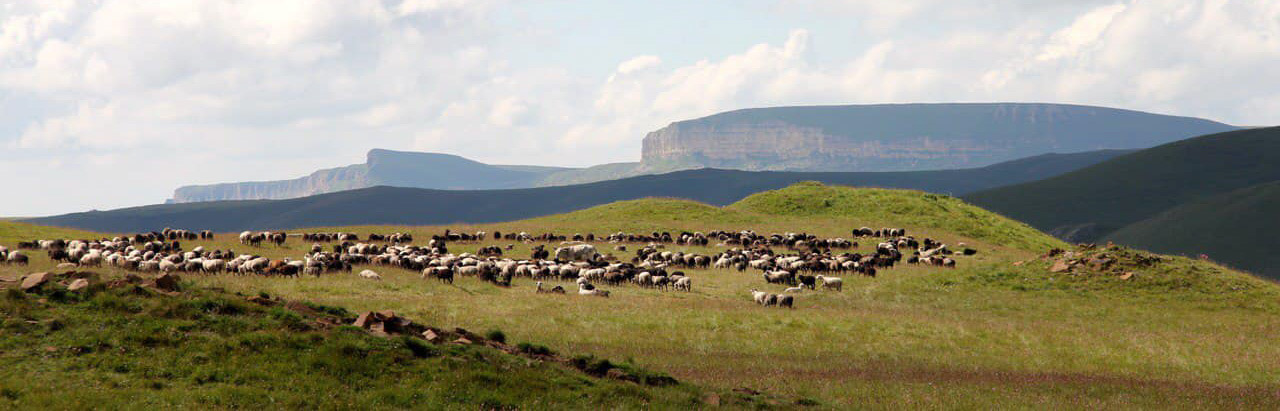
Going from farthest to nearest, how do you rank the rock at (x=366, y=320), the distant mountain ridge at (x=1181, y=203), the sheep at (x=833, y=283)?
1. the distant mountain ridge at (x=1181, y=203)
2. the sheep at (x=833, y=283)
3. the rock at (x=366, y=320)

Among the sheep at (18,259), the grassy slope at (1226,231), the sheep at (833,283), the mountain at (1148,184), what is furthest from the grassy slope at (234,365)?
the mountain at (1148,184)

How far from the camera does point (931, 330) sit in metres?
28.9

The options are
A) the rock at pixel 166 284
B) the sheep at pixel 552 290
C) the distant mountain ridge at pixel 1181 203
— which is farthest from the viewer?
the distant mountain ridge at pixel 1181 203

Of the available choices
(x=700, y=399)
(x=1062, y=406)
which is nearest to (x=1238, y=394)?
(x=1062, y=406)

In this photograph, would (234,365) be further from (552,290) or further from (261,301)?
(552,290)

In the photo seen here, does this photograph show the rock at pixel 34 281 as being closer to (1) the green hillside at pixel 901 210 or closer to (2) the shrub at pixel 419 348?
(2) the shrub at pixel 419 348

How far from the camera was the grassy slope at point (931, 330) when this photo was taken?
1981cm

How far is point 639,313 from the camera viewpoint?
29.7 metres

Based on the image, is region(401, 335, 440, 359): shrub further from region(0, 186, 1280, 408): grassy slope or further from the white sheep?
the white sheep

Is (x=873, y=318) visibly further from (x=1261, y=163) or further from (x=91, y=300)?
(x=1261, y=163)

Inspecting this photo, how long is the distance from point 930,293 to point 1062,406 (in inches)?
924

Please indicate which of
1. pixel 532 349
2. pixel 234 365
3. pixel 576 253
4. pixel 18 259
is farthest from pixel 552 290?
pixel 18 259

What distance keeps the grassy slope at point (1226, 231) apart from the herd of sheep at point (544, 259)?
68.1 meters

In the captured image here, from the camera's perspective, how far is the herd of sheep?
118 feet
